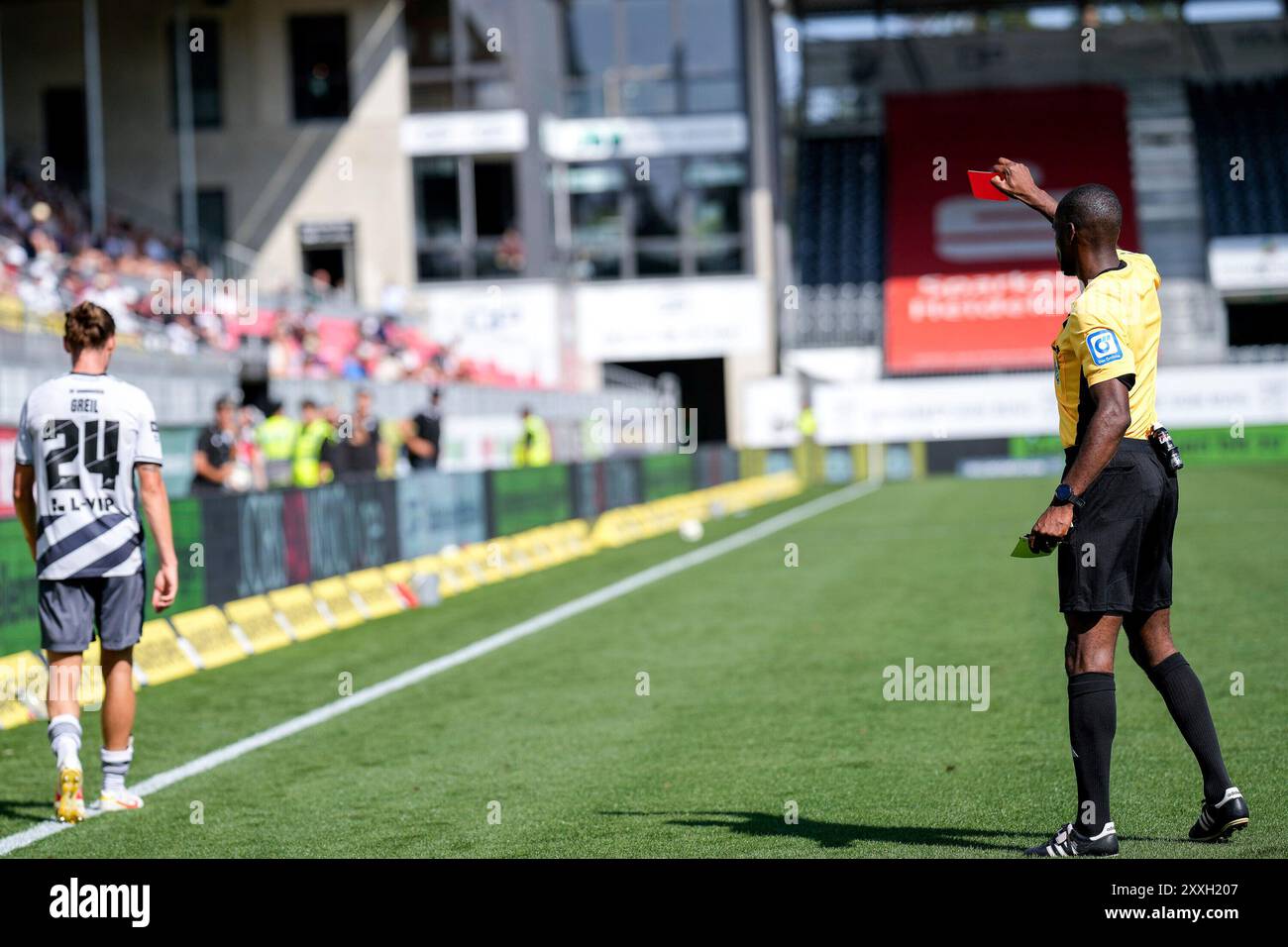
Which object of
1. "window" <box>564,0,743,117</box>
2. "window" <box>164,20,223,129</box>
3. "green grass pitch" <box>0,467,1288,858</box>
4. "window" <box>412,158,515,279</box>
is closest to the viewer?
"green grass pitch" <box>0,467,1288,858</box>

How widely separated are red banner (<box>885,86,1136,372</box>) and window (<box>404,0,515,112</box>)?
12735mm

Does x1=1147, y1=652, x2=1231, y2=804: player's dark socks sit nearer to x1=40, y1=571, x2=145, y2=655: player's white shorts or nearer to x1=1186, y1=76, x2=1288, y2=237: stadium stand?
x1=40, y1=571, x2=145, y2=655: player's white shorts

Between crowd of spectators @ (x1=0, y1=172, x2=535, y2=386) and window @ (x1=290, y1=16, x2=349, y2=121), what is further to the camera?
window @ (x1=290, y1=16, x2=349, y2=121)

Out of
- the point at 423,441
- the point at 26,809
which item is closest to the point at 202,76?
the point at 423,441

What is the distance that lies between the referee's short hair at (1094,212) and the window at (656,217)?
4202 centimetres

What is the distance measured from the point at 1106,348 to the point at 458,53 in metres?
41.1

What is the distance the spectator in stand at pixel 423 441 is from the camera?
20.0 metres

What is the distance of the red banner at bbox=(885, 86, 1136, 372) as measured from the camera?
5019 cm

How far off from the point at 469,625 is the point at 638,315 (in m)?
33.0

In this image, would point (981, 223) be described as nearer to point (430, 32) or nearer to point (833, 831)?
point (430, 32)

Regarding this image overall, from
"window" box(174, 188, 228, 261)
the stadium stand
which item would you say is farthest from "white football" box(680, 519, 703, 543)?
the stadium stand

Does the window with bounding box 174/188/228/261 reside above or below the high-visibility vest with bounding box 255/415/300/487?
above

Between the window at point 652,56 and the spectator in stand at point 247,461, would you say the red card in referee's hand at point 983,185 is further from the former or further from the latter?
the window at point 652,56
